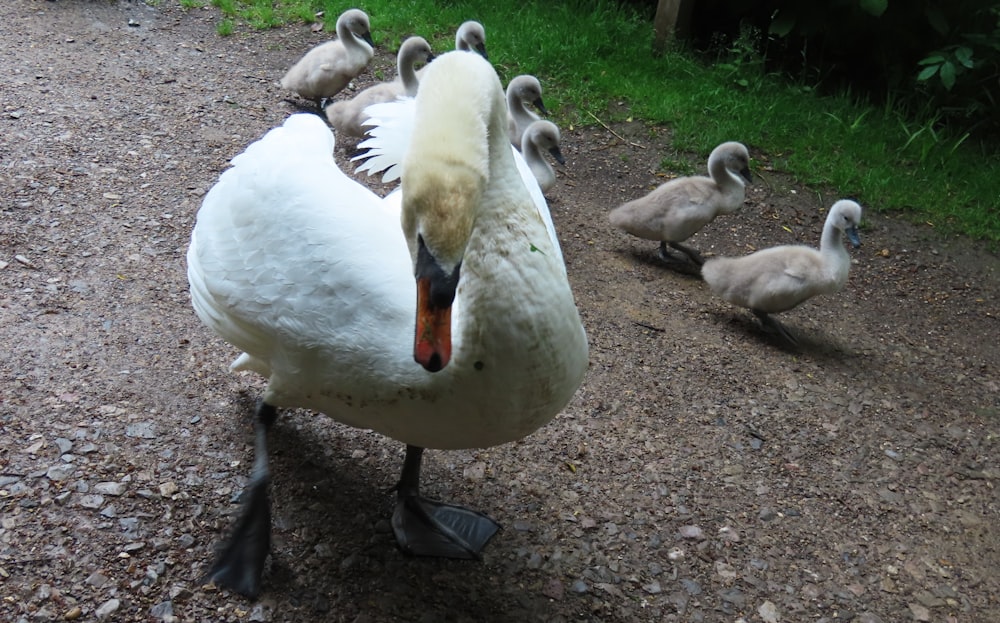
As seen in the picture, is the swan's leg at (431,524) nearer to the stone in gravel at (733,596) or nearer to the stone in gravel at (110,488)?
the stone in gravel at (733,596)

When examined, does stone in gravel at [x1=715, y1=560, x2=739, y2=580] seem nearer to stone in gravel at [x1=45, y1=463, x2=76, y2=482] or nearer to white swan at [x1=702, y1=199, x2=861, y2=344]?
white swan at [x1=702, y1=199, x2=861, y2=344]

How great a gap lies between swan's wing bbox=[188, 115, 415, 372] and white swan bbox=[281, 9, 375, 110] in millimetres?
3514

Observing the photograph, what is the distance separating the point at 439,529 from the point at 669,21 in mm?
6332

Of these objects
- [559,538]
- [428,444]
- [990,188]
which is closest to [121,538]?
[428,444]

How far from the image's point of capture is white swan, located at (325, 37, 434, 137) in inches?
244

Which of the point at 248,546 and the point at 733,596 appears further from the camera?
the point at 733,596

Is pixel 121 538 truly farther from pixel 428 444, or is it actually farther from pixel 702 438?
pixel 702 438

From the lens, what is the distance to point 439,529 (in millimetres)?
3076

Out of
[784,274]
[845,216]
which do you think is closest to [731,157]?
[845,216]

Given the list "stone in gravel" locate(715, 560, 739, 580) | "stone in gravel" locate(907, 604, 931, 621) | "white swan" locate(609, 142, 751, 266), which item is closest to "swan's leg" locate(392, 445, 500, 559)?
"stone in gravel" locate(715, 560, 739, 580)

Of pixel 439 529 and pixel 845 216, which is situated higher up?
pixel 845 216

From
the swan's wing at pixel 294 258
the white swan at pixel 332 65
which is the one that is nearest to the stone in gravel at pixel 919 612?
the swan's wing at pixel 294 258

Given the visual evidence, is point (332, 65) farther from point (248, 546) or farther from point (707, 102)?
point (248, 546)

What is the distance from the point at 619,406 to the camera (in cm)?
396
